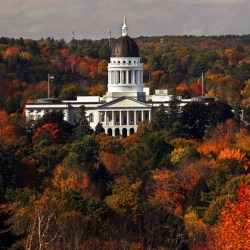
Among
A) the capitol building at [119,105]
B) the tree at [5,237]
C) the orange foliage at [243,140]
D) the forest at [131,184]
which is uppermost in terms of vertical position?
the capitol building at [119,105]

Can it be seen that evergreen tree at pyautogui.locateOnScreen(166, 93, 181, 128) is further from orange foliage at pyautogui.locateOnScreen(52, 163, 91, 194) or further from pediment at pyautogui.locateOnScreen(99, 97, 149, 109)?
orange foliage at pyautogui.locateOnScreen(52, 163, 91, 194)

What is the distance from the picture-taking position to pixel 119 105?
186 m

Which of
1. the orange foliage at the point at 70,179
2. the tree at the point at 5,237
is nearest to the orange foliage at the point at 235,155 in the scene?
the orange foliage at the point at 70,179

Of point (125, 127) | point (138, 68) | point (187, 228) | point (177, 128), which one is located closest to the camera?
point (187, 228)

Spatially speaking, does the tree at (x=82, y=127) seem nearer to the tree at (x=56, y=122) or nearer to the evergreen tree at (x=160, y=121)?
the tree at (x=56, y=122)

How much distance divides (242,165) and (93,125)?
205ft

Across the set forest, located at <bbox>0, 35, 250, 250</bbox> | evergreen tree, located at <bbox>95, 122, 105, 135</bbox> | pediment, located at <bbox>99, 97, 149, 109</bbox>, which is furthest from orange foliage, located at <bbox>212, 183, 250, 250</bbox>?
pediment, located at <bbox>99, 97, 149, 109</bbox>

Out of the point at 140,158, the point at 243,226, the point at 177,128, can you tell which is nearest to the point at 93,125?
the point at 177,128

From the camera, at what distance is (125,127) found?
18400 cm

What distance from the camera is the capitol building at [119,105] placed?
18425cm

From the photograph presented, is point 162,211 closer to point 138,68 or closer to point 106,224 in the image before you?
point 106,224

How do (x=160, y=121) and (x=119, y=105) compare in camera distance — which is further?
(x=119, y=105)

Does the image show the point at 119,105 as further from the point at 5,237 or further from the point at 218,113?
the point at 5,237

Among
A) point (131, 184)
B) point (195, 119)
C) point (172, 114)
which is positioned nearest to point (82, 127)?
point (172, 114)
